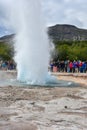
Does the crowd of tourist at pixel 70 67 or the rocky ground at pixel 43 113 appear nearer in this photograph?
the rocky ground at pixel 43 113

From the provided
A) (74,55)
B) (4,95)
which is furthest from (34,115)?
(74,55)

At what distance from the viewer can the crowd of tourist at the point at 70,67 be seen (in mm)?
32375

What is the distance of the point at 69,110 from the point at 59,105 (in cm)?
98

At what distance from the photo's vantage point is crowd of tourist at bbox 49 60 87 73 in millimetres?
32375

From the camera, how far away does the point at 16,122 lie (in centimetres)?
1053

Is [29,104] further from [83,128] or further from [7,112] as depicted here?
[83,128]

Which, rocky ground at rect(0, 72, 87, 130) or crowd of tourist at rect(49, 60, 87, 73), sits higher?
crowd of tourist at rect(49, 60, 87, 73)

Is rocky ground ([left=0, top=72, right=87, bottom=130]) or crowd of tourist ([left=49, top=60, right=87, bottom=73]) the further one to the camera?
crowd of tourist ([left=49, top=60, right=87, bottom=73])

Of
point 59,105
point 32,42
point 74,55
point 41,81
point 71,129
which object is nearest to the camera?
point 71,129

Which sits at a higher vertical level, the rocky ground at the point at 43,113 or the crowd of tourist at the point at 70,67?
the crowd of tourist at the point at 70,67

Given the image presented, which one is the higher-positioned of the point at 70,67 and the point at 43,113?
the point at 70,67

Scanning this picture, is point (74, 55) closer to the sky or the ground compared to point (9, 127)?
closer to the sky

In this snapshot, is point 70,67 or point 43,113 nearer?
point 43,113

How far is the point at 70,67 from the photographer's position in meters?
33.8
